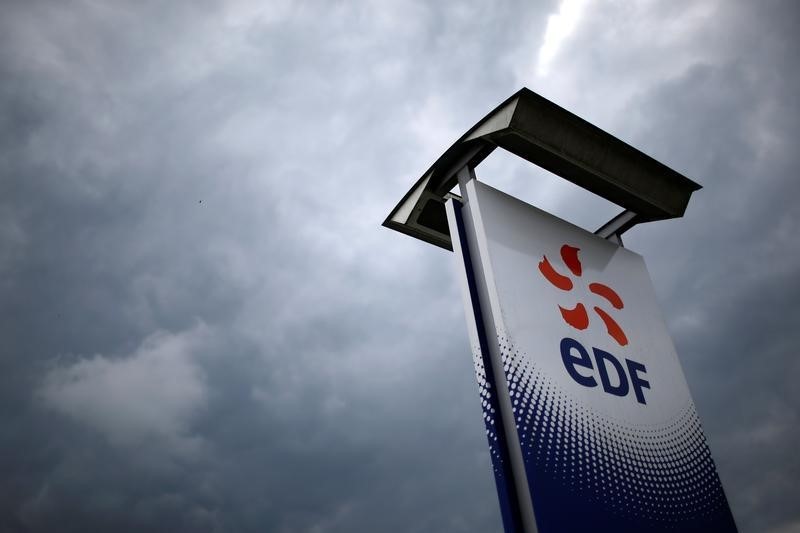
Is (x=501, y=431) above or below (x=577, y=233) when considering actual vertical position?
below

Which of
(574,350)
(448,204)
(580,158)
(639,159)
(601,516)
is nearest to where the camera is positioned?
(601,516)

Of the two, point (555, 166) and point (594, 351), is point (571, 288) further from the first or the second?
point (555, 166)

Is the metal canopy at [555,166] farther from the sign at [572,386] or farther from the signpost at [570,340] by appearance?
the sign at [572,386]

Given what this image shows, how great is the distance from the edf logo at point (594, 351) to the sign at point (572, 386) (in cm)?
2

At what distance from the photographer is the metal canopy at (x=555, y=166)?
6.24m

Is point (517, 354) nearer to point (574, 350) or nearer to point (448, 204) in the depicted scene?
point (574, 350)

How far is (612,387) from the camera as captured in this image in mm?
5625

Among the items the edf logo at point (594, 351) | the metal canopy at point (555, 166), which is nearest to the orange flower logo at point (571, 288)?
the edf logo at point (594, 351)

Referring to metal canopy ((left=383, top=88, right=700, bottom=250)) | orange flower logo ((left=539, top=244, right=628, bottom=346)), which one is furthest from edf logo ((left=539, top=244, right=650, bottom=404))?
metal canopy ((left=383, top=88, right=700, bottom=250))

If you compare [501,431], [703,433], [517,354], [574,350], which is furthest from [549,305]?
[703,433]

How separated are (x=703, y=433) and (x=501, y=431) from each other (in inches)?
123

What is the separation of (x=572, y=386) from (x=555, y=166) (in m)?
2.89

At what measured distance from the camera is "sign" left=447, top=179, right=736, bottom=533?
15.0 ft

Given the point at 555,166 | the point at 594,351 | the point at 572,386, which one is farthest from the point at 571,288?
the point at 555,166
